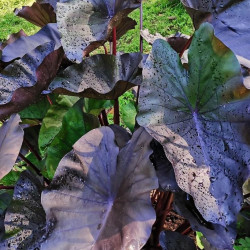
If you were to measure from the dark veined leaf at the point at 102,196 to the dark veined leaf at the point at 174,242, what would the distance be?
186mm

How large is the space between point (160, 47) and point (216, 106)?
18 cm

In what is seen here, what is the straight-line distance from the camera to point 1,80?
104cm

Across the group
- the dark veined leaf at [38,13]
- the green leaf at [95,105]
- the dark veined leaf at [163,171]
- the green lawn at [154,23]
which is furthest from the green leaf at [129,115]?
the green lawn at [154,23]

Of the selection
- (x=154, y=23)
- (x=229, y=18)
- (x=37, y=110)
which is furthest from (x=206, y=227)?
(x=154, y=23)

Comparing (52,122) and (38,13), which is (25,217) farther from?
(38,13)

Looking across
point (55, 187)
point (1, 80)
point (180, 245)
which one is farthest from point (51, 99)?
point (180, 245)

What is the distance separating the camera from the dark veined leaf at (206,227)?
0.73 m

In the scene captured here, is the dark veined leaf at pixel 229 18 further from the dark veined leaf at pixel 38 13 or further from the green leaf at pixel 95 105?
the dark veined leaf at pixel 38 13

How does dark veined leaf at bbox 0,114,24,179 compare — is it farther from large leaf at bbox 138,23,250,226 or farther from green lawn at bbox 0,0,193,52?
green lawn at bbox 0,0,193,52

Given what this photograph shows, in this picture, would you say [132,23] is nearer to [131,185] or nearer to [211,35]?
[211,35]

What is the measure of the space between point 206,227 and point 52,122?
590 mm

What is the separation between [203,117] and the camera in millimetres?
802

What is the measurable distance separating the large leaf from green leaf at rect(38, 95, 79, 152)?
0.44 metres

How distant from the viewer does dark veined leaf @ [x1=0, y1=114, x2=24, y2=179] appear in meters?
0.77
